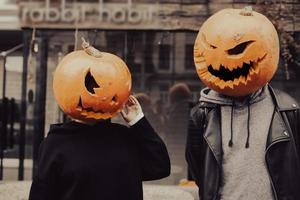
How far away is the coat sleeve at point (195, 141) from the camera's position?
3.02 m

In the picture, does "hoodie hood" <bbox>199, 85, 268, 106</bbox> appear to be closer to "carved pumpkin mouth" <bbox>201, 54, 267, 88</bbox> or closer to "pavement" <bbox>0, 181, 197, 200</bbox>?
"carved pumpkin mouth" <bbox>201, 54, 267, 88</bbox>

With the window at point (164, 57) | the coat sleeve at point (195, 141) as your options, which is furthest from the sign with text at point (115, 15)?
the coat sleeve at point (195, 141)

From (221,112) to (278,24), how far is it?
4.03 meters

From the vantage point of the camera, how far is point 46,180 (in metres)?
2.75

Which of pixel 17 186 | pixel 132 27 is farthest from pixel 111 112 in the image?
pixel 132 27

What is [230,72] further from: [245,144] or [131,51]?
[131,51]

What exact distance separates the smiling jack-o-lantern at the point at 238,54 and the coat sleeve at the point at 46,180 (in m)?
0.86

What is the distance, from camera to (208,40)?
114 inches

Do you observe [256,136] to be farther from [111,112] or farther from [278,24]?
[278,24]

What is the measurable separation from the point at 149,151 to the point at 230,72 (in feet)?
1.82

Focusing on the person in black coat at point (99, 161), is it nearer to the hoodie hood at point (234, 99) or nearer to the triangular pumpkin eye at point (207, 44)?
the hoodie hood at point (234, 99)

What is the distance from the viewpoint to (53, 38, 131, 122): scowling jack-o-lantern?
281 centimetres

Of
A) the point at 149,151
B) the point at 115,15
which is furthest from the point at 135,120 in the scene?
the point at 115,15

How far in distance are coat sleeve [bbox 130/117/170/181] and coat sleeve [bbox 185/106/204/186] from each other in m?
0.22
